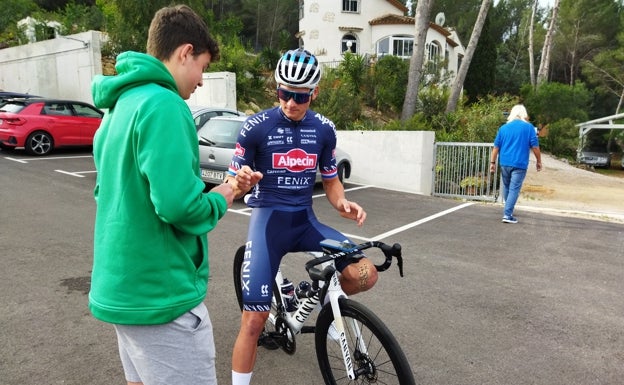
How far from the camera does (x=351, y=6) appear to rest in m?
35.2

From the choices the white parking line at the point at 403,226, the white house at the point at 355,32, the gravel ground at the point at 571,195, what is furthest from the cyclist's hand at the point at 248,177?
the white house at the point at 355,32

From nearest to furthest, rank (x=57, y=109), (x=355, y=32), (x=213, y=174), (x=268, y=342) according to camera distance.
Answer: (x=268, y=342) < (x=213, y=174) < (x=57, y=109) < (x=355, y=32)

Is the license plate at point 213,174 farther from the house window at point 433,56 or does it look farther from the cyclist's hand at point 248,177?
the house window at point 433,56

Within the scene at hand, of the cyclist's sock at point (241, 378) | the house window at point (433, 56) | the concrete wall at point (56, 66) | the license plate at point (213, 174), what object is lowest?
the cyclist's sock at point (241, 378)

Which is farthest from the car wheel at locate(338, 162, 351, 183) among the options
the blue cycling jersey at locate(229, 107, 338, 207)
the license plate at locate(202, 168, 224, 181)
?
the blue cycling jersey at locate(229, 107, 338, 207)

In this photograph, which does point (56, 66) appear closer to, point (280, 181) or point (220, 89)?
point (220, 89)

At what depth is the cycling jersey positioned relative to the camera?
9.25ft

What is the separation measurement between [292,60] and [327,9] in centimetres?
3465

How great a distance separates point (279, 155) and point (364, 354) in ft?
4.15

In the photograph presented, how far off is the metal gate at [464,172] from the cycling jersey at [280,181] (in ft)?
26.8

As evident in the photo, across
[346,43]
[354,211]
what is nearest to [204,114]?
[354,211]

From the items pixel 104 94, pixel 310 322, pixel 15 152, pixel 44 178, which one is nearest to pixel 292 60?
pixel 104 94

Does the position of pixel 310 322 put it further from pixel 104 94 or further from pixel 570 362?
pixel 104 94

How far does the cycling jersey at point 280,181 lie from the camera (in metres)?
2.82
